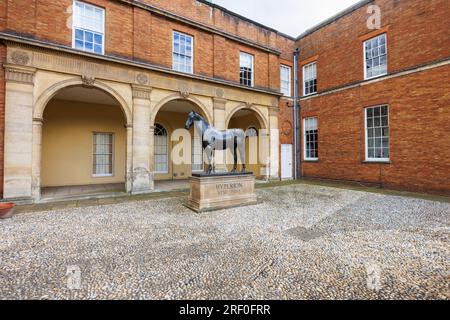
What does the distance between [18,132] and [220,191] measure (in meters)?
6.70

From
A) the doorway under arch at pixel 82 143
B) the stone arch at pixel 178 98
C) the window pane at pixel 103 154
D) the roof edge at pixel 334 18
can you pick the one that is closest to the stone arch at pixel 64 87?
the stone arch at pixel 178 98

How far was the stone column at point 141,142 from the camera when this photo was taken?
8.34m

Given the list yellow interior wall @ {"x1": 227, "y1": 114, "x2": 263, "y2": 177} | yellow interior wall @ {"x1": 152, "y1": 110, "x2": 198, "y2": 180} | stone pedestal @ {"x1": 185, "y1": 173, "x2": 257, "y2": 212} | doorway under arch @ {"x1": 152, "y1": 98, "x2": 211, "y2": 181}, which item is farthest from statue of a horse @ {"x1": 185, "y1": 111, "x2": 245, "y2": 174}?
yellow interior wall @ {"x1": 152, "y1": 110, "x2": 198, "y2": 180}

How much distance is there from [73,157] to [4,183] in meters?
4.16

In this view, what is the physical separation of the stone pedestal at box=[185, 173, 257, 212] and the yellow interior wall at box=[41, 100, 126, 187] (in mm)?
7356

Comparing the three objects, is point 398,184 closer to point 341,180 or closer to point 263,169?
point 341,180

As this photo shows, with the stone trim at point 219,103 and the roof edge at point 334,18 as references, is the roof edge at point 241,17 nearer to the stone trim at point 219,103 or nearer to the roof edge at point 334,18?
the roof edge at point 334,18

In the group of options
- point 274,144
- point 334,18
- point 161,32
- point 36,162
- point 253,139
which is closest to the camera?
point 36,162

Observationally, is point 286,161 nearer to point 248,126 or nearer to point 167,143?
point 248,126

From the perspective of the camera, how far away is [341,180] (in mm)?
11156

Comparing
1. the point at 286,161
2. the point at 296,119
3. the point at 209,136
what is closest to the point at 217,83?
the point at 209,136

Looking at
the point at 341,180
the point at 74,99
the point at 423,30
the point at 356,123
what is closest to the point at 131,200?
the point at 74,99

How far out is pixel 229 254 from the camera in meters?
3.34

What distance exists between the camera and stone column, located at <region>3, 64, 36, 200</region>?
6.39 m
